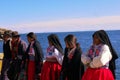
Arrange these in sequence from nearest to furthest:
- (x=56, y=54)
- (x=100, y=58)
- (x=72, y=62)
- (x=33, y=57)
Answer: (x=100, y=58) < (x=72, y=62) < (x=56, y=54) < (x=33, y=57)

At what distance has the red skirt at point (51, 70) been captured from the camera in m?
10.0

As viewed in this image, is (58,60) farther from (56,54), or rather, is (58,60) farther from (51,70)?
(51,70)

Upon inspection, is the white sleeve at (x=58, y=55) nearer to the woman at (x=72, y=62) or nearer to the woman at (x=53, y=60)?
the woman at (x=53, y=60)

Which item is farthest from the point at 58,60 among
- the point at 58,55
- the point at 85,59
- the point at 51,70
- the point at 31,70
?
the point at 85,59

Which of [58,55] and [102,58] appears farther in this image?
[58,55]

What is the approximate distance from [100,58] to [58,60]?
2060 mm

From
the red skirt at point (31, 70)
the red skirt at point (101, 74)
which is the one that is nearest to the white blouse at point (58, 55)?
the red skirt at point (31, 70)

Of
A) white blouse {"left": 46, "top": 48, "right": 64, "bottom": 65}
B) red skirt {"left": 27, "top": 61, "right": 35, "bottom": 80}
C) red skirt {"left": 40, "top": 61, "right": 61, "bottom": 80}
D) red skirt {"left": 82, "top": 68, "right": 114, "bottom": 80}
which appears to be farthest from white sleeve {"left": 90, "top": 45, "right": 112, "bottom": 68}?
red skirt {"left": 27, "top": 61, "right": 35, "bottom": 80}

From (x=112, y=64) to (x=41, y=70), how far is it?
2.60m

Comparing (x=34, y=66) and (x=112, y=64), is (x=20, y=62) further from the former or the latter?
(x=112, y=64)

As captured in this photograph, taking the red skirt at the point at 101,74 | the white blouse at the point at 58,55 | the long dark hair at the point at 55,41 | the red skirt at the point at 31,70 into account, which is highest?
the long dark hair at the point at 55,41

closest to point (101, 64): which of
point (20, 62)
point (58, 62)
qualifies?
point (58, 62)

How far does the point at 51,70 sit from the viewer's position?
33.0ft

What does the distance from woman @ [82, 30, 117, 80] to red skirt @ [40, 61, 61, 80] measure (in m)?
1.74
